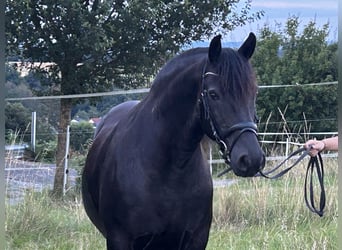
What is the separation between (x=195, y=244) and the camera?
2.85 metres

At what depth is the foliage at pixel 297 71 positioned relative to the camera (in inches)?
538

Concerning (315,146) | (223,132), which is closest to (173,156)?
(223,132)

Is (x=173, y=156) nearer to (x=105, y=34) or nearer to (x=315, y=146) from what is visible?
(x=315, y=146)

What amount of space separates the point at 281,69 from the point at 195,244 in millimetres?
12633

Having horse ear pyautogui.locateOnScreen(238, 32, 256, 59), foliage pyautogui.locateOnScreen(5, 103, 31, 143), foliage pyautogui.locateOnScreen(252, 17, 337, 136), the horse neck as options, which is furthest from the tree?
horse ear pyautogui.locateOnScreen(238, 32, 256, 59)

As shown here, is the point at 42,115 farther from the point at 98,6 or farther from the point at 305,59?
the point at 305,59

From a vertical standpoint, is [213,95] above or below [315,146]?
above

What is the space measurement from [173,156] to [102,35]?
583 centimetres

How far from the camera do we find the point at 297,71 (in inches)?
600

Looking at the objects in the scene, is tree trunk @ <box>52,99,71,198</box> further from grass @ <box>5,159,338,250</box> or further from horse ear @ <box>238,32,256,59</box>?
horse ear @ <box>238,32,256,59</box>

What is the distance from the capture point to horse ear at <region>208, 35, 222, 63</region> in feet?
8.27

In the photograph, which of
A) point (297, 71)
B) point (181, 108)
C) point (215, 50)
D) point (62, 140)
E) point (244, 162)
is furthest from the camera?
point (297, 71)

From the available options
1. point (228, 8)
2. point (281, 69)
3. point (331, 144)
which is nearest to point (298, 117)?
point (281, 69)

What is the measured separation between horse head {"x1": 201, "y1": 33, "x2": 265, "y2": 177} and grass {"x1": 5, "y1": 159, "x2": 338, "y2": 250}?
216 cm
